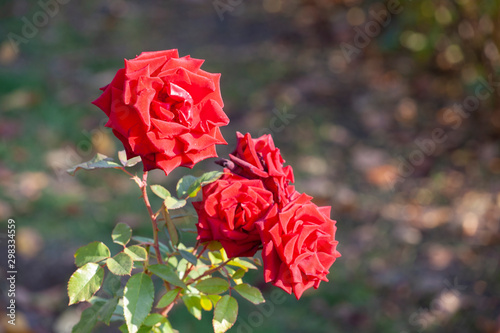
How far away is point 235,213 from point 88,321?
357mm

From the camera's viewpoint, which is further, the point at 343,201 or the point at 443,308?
the point at 343,201

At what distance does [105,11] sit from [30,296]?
2760 mm

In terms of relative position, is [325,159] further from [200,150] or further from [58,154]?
[200,150]

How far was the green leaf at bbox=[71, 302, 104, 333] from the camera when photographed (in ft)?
3.09

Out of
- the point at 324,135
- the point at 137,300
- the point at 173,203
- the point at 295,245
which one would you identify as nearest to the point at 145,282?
the point at 137,300

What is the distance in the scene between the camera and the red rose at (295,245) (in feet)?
2.62

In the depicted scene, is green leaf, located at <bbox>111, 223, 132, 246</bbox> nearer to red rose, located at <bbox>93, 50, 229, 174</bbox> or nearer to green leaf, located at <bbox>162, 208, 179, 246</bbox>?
green leaf, located at <bbox>162, 208, 179, 246</bbox>

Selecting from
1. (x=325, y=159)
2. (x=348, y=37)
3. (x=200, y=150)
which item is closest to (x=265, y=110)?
(x=325, y=159)

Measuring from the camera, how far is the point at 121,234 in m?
0.92

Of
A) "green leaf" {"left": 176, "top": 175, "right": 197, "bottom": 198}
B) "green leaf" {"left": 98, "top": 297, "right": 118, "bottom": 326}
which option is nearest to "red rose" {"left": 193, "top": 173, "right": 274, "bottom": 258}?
"green leaf" {"left": 176, "top": 175, "right": 197, "bottom": 198}

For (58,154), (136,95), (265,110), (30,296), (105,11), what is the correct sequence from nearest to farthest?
(136,95) < (30,296) < (58,154) < (265,110) < (105,11)

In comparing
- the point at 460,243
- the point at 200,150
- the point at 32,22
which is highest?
the point at 200,150

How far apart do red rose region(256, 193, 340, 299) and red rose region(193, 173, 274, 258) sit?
3 cm

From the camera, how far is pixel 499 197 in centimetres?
244
